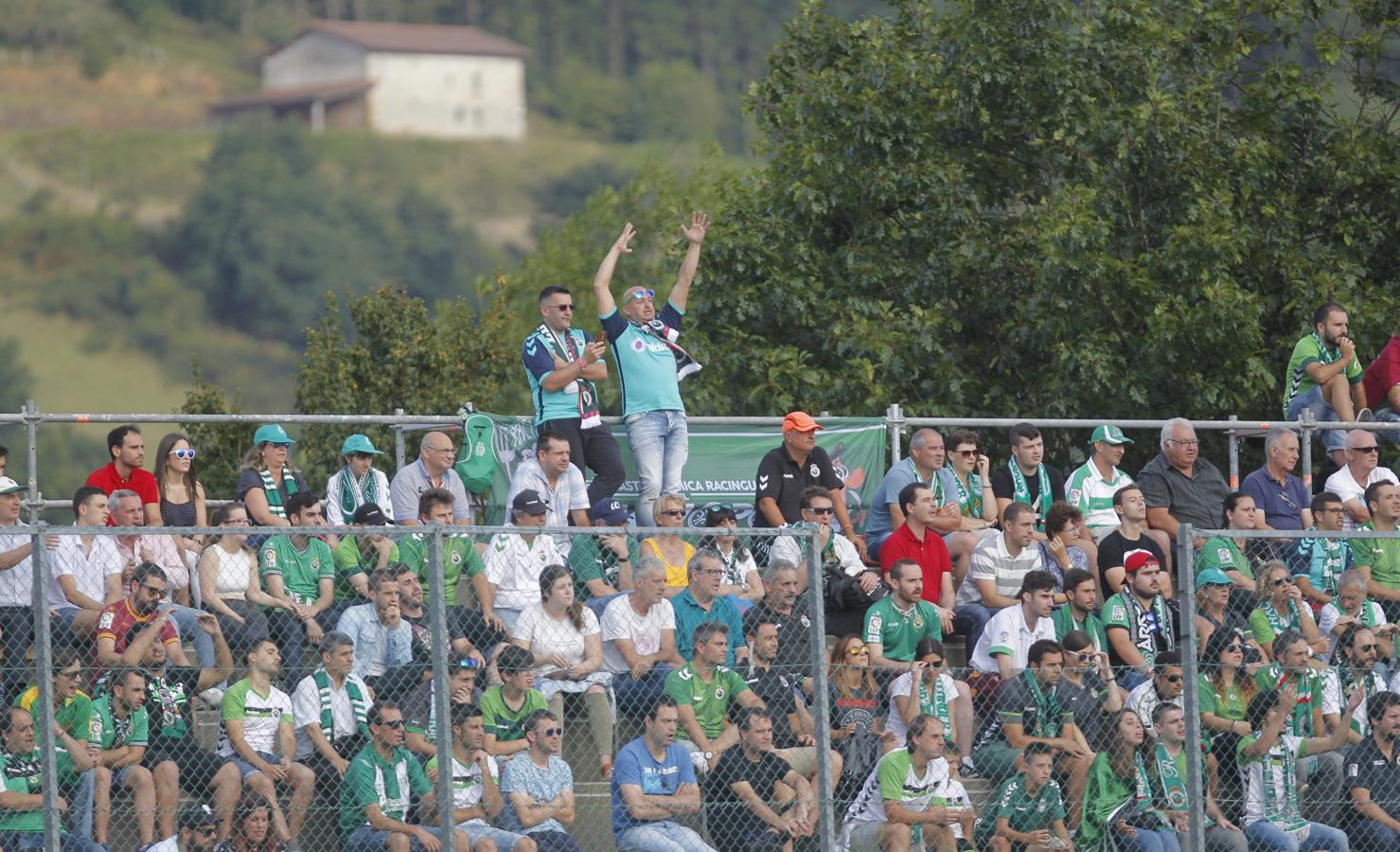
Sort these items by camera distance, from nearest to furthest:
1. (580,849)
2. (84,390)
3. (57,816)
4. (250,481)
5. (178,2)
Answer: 1. (57,816)
2. (580,849)
3. (250,481)
4. (84,390)
5. (178,2)

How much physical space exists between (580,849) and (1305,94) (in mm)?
13411

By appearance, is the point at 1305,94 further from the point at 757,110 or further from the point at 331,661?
the point at 331,661

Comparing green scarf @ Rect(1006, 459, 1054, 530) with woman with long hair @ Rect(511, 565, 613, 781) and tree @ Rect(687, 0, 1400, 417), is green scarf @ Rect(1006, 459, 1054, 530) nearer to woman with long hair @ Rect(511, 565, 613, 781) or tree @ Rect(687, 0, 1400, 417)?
woman with long hair @ Rect(511, 565, 613, 781)

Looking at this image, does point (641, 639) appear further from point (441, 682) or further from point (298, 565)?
point (298, 565)

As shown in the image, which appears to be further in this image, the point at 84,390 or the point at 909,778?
the point at 84,390

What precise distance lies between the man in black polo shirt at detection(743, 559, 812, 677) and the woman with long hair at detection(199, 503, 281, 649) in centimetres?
239

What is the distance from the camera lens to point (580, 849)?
9875 millimetres

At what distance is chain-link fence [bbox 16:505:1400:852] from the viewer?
31.1 ft

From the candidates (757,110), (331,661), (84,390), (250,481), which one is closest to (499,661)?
(331,661)

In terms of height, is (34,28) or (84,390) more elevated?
(34,28)

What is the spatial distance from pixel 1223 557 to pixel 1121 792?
1.56 metres

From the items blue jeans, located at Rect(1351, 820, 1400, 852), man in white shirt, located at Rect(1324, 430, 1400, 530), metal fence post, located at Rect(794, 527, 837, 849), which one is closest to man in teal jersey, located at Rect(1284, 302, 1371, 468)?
man in white shirt, located at Rect(1324, 430, 1400, 530)

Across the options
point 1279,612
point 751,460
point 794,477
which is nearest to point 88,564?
point 794,477

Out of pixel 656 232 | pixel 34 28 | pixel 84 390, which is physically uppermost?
pixel 34 28
